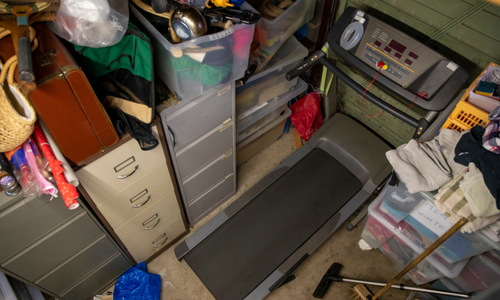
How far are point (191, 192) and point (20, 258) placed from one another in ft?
2.85

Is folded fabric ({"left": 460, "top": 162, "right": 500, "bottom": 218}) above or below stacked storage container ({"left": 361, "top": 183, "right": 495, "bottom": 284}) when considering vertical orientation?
above

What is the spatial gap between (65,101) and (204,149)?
81 cm

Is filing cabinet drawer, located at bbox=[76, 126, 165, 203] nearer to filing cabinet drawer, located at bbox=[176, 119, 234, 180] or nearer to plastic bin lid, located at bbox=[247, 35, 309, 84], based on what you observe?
filing cabinet drawer, located at bbox=[176, 119, 234, 180]

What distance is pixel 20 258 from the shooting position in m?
1.29

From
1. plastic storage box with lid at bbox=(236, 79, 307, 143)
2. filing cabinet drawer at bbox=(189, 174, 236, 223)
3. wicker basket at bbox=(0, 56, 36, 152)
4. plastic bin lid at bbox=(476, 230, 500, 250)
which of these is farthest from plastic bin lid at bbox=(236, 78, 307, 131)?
plastic bin lid at bbox=(476, 230, 500, 250)

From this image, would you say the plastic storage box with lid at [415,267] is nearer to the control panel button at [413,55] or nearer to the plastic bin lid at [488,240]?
the plastic bin lid at [488,240]

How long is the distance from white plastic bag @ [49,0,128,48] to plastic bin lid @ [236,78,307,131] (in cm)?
101

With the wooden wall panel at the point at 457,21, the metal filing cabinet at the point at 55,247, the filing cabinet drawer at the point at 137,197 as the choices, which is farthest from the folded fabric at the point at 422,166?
the metal filing cabinet at the point at 55,247

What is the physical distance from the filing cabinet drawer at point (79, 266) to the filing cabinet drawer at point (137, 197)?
0.15 m

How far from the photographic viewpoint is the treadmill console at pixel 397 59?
1396 millimetres

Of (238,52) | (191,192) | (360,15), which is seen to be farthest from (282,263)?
(360,15)

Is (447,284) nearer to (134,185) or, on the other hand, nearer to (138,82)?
(134,185)

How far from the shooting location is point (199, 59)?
1217 millimetres

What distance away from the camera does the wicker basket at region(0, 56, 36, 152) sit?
84 cm
